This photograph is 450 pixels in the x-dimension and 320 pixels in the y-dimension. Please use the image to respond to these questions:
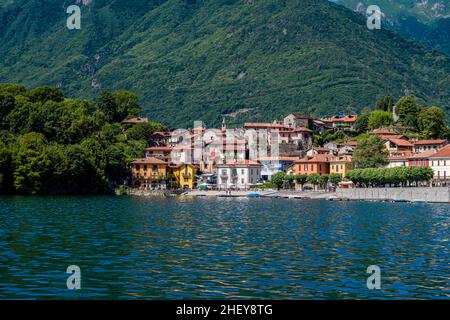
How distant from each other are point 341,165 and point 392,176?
29891 mm

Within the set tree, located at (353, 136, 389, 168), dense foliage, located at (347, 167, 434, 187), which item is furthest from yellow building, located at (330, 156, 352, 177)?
dense foliage, located at (347, 167, 434, 187)

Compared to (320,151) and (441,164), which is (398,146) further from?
(441,164)

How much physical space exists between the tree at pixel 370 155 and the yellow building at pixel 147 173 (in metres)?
41.9

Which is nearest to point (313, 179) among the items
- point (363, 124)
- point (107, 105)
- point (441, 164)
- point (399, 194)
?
point (441, 164)

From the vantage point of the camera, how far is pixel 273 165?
534ft

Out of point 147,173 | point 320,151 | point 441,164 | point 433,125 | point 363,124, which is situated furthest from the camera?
point 363,124

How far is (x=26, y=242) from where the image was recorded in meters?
40.9

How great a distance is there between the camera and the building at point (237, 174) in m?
158

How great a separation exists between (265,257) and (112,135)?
119 m

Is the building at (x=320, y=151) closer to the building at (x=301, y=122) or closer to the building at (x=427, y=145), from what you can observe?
the building at (x=427, y=145)

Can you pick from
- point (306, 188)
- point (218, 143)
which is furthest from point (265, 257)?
point (218, 143)

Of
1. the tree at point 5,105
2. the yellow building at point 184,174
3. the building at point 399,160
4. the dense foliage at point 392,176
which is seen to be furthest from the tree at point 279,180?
the tree at point 5,105

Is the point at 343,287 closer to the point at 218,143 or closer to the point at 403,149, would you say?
the point at 403,149
